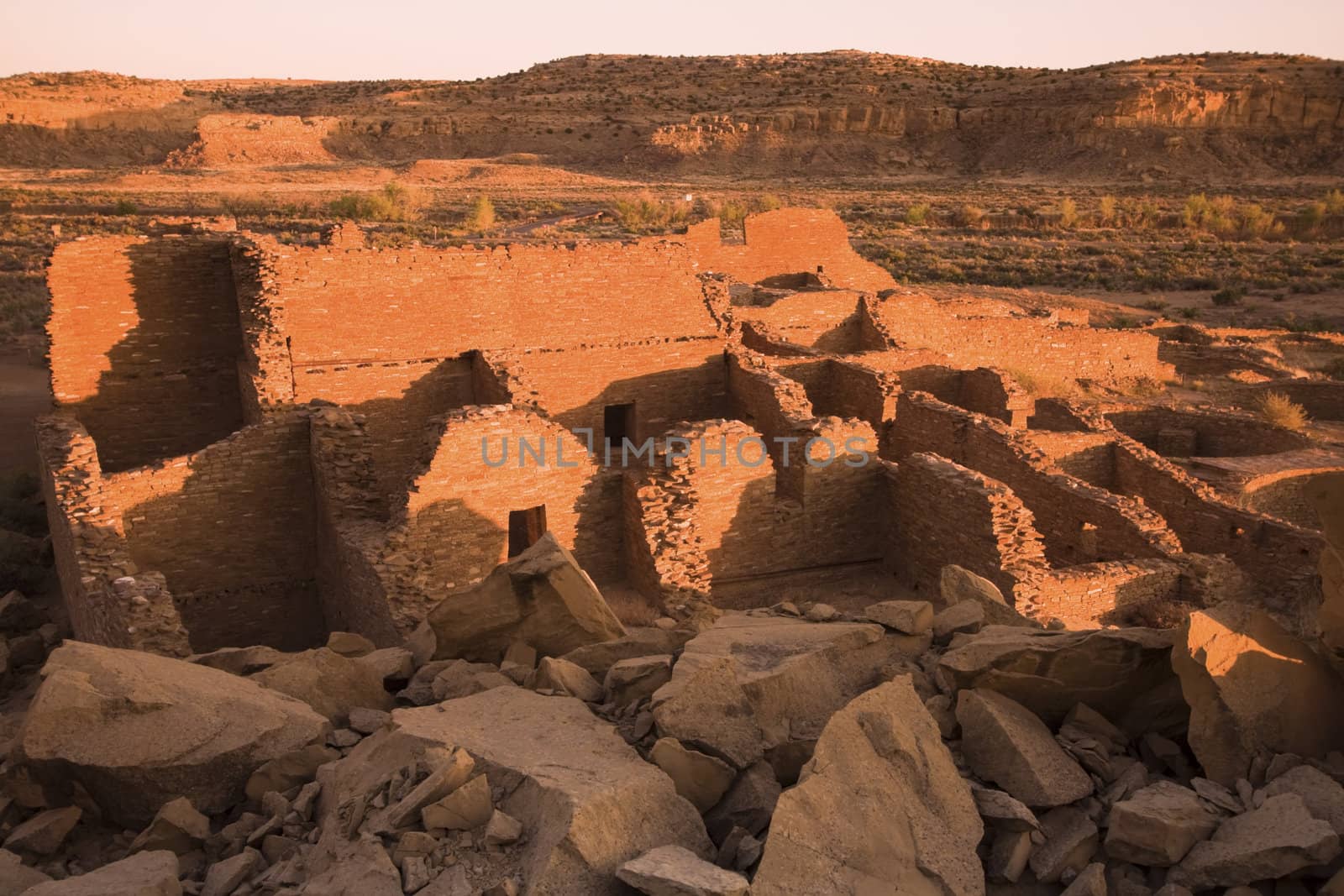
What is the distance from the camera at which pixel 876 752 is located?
15.8 ft

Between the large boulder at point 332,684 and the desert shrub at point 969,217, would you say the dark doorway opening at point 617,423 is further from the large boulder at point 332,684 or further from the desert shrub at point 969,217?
the desert shrub at point 969,217

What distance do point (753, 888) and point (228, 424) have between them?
11.4 meters

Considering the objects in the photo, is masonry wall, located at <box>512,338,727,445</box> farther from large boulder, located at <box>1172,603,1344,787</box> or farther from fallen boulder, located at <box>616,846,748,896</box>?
fallen boulder, located at <box>616,846,748,896</box>

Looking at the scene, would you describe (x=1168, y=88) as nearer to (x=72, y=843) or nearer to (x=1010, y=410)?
(x=1010, y=410)

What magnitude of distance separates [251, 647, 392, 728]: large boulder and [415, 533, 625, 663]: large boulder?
71 cm

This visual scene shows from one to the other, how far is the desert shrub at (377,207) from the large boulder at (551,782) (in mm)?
35755

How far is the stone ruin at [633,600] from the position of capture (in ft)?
14.9

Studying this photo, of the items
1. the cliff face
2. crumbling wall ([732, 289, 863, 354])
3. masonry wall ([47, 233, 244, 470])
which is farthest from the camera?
the cliff face

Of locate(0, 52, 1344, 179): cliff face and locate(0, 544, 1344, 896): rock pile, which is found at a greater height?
locate(0, 52, 1344, 179): cliff face

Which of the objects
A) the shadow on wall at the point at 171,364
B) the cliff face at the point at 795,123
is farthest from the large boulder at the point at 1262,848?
the cliff face at the point at 795,123

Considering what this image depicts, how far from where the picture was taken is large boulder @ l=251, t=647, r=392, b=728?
6254 millimetres

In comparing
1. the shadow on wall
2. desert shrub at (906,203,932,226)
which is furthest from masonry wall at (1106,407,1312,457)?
desert shrub at (906,203,932,226)

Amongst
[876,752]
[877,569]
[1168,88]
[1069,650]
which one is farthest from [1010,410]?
[1168,88]

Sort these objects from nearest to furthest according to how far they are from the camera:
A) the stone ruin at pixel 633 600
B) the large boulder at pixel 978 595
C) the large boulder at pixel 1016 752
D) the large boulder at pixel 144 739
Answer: the stone ruin at pixel 633 600, the large boulder at pixel 1016 752, the large boulder at pixel 144 739, the large boulder at pixel 978 595
